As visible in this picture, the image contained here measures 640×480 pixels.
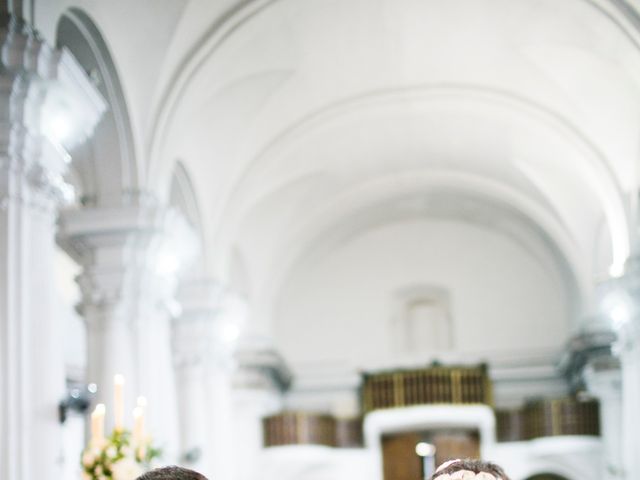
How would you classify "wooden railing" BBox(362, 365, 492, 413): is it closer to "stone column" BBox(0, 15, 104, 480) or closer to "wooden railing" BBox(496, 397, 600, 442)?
"wooden railing" BBox(496, 397, 600, 442)

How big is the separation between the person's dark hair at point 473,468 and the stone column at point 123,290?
33.7ft

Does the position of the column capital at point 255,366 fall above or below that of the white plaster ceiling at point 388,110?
below

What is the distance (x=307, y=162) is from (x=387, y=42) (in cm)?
420

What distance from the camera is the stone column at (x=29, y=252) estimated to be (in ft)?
30.3

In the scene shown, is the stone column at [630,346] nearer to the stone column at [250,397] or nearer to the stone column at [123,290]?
the stone column at [123,290]

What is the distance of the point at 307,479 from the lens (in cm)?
2569

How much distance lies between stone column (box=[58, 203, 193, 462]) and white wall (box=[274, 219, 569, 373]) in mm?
13269

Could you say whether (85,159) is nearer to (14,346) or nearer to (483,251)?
(14,346)

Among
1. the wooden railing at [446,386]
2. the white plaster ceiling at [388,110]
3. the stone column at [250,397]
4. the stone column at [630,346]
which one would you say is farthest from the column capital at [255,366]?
the stone column at [630,346]

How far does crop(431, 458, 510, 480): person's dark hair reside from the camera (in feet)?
10.5

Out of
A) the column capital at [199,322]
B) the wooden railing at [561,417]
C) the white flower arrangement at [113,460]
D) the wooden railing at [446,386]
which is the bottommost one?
the white flower arrangement at [113,460]

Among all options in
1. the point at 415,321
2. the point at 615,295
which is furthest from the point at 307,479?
the point at 615,295

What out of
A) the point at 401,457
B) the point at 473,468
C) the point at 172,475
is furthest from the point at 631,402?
the point at 172,475

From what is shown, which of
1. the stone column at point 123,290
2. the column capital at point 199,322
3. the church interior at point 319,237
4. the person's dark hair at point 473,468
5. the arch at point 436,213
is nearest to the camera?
the person's dark hair at point 473,468
